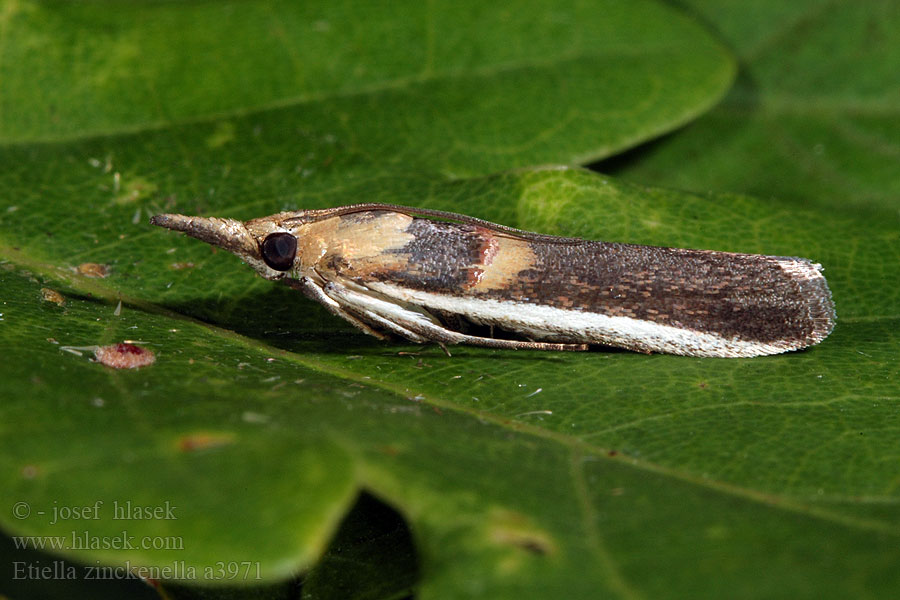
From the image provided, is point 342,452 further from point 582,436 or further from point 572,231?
point 572,231

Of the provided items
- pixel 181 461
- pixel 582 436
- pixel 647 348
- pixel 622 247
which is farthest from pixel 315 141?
pixel 181 461

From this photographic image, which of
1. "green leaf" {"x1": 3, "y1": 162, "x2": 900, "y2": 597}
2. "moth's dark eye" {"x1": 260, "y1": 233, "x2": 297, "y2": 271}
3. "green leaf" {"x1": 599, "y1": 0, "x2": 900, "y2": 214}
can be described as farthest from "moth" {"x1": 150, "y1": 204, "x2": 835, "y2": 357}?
"green leaf" {"x1": 599, "y1": 0, "x2": 900, "y2": 214}

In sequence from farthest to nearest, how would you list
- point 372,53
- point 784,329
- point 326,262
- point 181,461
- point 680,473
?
point 372,53, point 326,262, point 784,329, point 680,473, point 181,461

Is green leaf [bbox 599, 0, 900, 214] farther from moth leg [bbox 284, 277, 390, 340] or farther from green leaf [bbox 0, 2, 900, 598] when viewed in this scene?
moth leg [bbox 284, 277, 390, 340]

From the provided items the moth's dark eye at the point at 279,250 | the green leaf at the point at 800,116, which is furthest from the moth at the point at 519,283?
the green leaf at the point at 800,116

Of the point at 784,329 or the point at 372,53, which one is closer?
the point at 784,329
